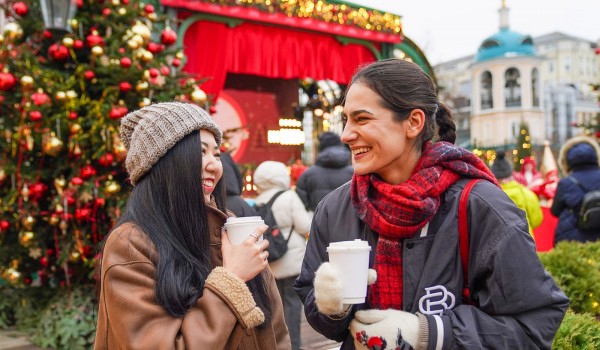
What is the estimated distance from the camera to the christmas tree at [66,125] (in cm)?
587

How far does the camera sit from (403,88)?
1936 millimetres

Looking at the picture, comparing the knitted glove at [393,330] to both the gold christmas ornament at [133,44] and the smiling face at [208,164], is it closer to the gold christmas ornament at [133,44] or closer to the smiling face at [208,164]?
the smiling face at [208,164]

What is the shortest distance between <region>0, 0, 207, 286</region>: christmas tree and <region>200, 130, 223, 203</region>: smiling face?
377 cm

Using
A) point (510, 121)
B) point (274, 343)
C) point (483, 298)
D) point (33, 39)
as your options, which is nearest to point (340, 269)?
point (483, 298)

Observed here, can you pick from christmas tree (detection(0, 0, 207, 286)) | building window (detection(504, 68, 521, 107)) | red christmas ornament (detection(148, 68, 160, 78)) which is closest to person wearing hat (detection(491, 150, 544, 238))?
christmas tree (detection(0, 0, 207, 286))

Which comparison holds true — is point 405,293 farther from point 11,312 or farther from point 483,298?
point 11,312

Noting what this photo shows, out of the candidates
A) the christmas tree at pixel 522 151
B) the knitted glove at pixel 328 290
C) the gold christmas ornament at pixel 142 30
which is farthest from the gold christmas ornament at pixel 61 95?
the christmas tree at pixel 522 151

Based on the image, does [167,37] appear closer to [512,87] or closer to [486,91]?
[512,87]

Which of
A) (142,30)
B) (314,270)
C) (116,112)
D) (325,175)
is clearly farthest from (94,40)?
(314,270)

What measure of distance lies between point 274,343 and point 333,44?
11117mm

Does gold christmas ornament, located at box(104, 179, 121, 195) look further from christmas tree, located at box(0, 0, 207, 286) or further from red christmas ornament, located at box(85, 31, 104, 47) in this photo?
red christmas ornament, located at box(85, 31, 104, 47)

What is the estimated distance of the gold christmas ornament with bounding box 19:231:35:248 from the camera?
594cm

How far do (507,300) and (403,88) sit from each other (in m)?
0.74

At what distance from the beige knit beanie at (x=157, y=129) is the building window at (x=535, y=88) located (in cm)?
6542
